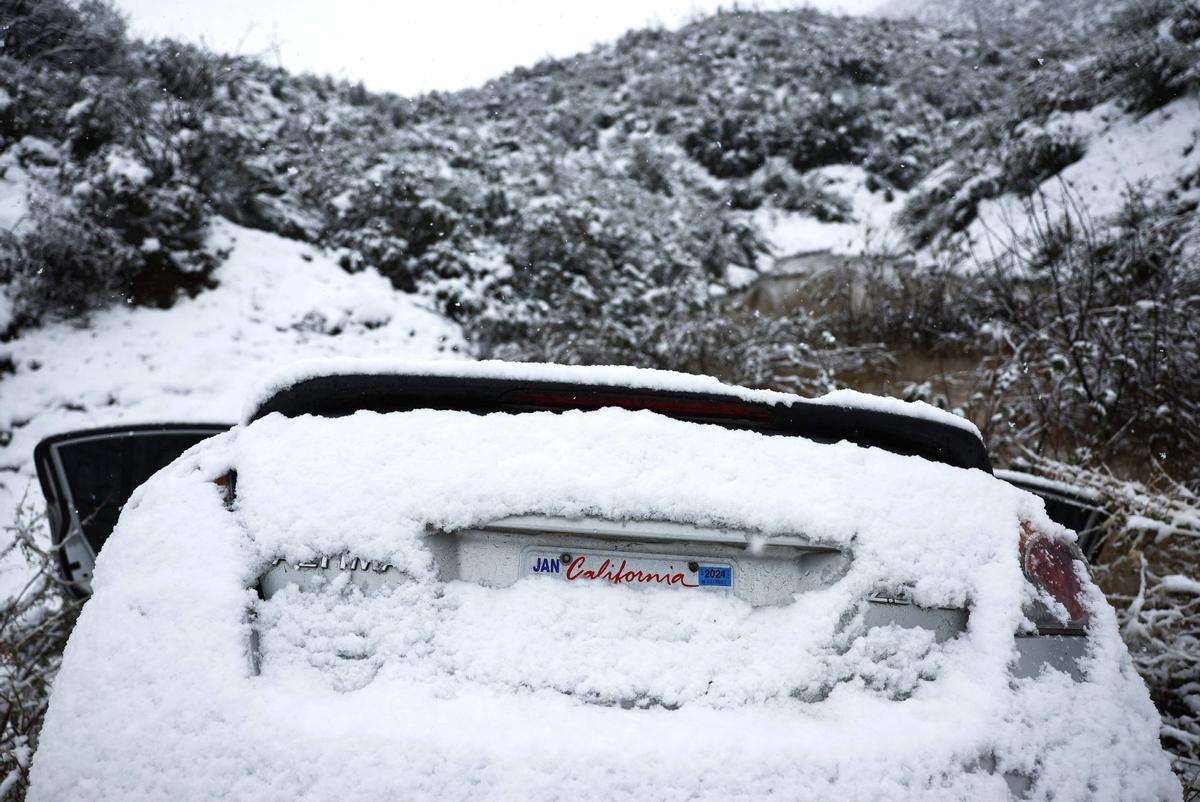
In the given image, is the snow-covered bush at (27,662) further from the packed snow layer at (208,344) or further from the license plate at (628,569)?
the license plate at (628,569)

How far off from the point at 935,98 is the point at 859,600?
21376 millimetres

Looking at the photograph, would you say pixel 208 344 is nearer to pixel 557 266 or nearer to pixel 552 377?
pixel 557 266

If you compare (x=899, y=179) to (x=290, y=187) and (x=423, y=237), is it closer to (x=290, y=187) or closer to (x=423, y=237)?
(x=423, y=237)

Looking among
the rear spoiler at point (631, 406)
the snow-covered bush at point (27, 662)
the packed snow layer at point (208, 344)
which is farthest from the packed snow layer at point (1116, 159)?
the snow-covered bush at point (27, 662)

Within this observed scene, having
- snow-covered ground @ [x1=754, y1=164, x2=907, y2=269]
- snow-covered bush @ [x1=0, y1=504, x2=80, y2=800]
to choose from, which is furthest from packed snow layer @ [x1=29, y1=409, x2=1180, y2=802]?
snow-covered ground @ [x1=754, y1=164, x2=907, y2=269]

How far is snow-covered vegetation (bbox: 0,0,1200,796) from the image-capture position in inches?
173

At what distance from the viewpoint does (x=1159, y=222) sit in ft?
18.5

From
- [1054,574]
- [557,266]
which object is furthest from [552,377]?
[557,266]

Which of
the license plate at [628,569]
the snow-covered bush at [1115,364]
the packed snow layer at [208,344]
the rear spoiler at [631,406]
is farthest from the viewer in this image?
the packed snow layer at [208,344]

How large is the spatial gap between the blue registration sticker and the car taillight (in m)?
0.63

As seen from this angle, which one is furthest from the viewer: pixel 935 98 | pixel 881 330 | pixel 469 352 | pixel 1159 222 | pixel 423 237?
pixel 935 98

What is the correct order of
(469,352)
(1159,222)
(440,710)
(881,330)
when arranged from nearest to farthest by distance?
(440,710) → (1159,222) → (881,330) → (469,352)

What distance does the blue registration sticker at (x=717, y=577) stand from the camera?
1308 mm

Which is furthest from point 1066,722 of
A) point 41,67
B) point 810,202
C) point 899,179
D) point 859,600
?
point 899,179
